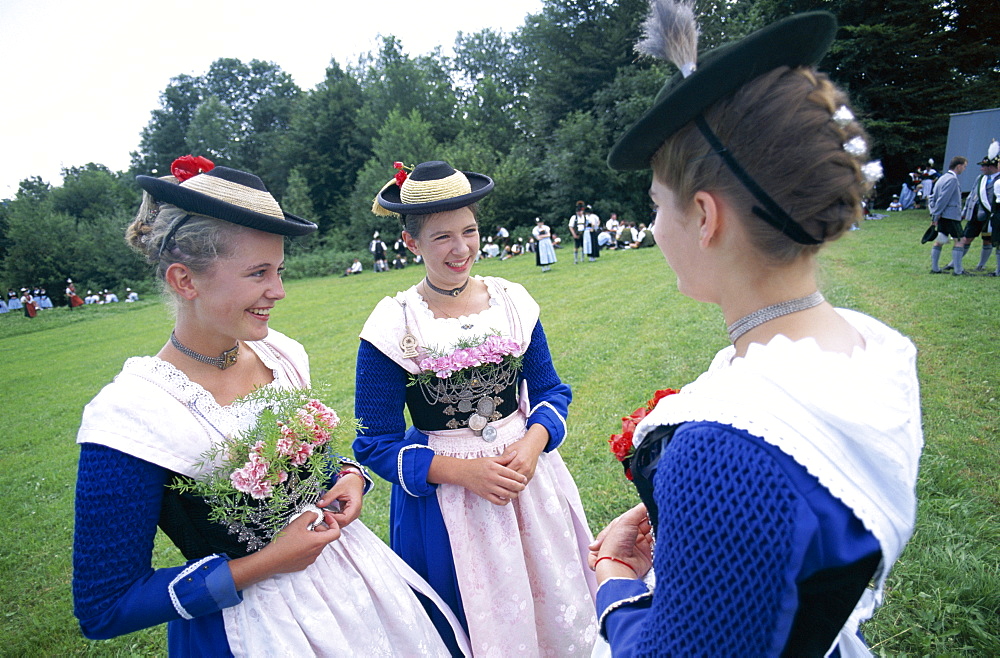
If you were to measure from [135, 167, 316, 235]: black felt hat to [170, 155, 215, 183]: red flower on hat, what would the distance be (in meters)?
0.04

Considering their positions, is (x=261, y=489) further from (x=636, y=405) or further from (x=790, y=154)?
(x=636, y=405)

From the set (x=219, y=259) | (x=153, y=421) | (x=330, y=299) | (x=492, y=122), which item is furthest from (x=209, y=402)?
(x=492, y=122)

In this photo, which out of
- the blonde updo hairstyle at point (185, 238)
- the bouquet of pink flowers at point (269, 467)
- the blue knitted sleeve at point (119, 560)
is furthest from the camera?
the blonde updo hairstyle at point (185, 238)

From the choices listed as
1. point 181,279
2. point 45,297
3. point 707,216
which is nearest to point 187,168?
point 181,279

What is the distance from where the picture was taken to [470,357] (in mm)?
2158

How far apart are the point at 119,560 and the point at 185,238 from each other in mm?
940

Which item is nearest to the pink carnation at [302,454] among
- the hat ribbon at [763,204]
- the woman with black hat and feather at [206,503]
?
the woman with black hat and feather at [206,503]

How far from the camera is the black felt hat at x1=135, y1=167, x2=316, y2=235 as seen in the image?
159 cm

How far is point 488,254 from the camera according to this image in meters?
29.1

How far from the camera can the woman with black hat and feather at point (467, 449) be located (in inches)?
83.1

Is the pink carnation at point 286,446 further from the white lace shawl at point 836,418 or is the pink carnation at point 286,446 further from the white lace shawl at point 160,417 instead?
the white lace shawl at point 836,418

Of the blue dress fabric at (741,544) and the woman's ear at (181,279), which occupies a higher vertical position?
the woman's ear at (181,279)

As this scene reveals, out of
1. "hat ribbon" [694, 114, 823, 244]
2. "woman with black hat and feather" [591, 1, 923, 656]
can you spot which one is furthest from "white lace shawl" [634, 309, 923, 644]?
"hat ribbon" [694, 114, 823, 244]

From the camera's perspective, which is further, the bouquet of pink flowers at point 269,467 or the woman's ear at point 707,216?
the bouquet of pink flowers at point 269,467
